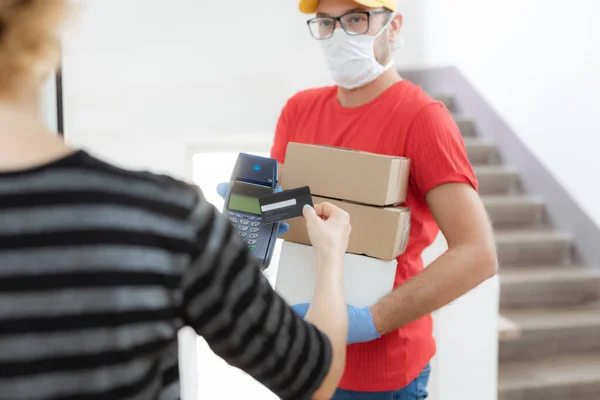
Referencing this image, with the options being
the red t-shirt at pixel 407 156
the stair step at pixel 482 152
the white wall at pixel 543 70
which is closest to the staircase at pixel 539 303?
the stair step at pixel 482 152

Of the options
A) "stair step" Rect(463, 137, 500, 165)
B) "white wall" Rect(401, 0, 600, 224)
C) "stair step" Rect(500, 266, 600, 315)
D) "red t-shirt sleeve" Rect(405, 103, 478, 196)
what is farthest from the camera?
"stair step" Rect(463, 137, 500, 165)

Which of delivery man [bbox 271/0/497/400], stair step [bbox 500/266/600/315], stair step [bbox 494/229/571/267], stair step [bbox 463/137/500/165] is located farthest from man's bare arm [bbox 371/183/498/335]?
stair step [bbox 463/137/500/165]

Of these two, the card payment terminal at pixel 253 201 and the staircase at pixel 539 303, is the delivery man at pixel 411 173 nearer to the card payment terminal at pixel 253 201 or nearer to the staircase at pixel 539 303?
the card payment terminal at pixel 253 201

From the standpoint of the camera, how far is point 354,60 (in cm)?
130

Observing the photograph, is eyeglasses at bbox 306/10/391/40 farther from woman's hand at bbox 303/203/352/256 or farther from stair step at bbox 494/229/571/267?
stair step at bbox 494/229/571/267

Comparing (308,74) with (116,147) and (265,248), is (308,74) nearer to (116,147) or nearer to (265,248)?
(116,147)

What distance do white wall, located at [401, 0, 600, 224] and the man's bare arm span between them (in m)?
2.16

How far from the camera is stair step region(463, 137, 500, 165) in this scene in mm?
3650

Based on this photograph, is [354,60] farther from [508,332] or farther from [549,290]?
[549,290]

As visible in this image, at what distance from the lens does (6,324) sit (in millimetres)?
473

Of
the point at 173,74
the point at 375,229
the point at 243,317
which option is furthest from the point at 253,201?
the point at 173,74

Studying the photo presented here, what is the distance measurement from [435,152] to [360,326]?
14.3 inches

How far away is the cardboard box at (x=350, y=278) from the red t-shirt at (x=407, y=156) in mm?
61

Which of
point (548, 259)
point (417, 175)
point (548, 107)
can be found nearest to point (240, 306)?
point (417, 175)
